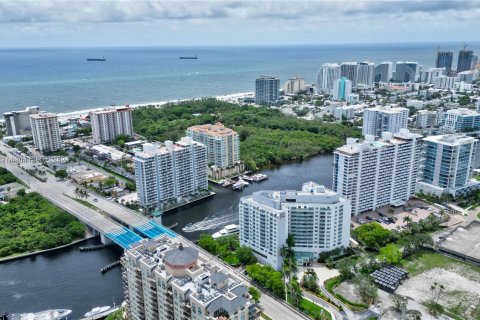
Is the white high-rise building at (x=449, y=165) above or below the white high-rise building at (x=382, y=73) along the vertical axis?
below

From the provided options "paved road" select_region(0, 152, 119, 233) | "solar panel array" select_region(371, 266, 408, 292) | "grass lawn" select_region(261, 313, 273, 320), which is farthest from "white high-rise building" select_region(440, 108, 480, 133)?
"paved road" select_region(0, 152, 119, 233)

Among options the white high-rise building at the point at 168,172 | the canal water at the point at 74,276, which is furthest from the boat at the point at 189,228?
the white high-rise building at the point at 168,172

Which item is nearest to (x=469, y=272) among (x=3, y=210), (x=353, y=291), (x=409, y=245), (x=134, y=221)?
(x=409, y=245)

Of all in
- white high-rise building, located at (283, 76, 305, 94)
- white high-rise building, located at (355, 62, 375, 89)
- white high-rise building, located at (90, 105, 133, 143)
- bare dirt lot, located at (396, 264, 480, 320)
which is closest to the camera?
bare dirt lot, located at (396, 264, 480, 320)

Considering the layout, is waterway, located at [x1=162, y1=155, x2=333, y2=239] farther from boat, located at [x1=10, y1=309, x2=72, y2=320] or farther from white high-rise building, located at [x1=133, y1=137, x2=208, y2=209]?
boat, located at [x1=10, y1=309, x2=72, y2=320]

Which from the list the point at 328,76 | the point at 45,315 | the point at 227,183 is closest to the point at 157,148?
the point at 227,183

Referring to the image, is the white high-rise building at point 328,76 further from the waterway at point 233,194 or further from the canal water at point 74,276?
the canal water at point 74,276

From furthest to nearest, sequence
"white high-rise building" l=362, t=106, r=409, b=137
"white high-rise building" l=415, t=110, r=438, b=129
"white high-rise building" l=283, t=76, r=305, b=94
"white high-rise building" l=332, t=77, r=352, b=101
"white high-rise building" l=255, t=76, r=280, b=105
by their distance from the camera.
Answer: "white high-rise building" l=283, t=76, r=305, b=94
"white high-rise building" l=332, t=77, r=352, b=101
"white high-rise building" l=255, t=76, r=280, b=105
"white high-rise building" l=415, t=110, r=438, b=129
"white high-rise building" l=362, t=106, r=409, b=137
